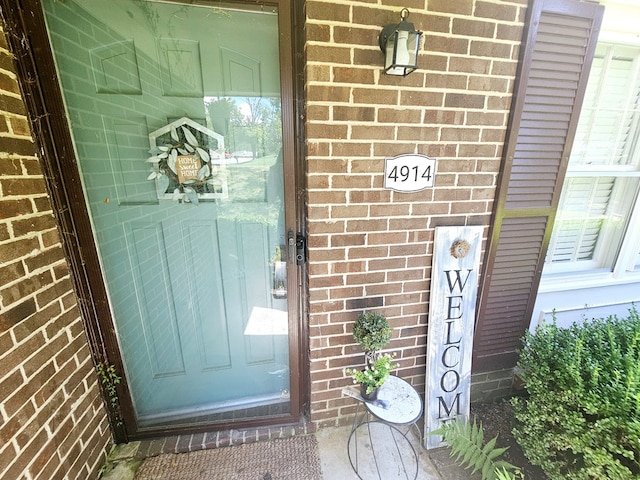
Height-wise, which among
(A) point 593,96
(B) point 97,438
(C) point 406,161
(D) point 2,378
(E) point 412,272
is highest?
(A) point 593,96

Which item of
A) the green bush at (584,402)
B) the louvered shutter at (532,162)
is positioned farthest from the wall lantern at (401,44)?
the green bush at (584,402)

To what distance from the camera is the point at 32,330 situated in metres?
1.21

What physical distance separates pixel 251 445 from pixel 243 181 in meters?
1.58

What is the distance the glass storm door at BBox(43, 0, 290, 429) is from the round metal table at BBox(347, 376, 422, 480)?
53cm

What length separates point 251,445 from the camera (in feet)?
5.71

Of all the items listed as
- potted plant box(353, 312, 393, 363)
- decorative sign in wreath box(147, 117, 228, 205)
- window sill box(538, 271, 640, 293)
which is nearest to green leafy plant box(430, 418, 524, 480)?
potted plant box(353, 312, 393, 363)

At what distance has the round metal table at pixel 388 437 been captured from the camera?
1.42 m

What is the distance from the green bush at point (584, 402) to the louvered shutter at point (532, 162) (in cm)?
23

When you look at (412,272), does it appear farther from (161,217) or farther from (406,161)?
(161,217)

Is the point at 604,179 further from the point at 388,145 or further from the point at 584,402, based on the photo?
the point at 388,145

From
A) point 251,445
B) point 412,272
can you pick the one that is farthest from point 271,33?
point 251,445

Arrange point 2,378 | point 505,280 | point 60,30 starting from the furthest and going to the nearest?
1. point 505,280
2. point 60,30
3. point 2,378

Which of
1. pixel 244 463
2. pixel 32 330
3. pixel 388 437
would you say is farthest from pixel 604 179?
pixel 32 330

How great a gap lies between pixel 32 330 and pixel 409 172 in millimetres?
1863
